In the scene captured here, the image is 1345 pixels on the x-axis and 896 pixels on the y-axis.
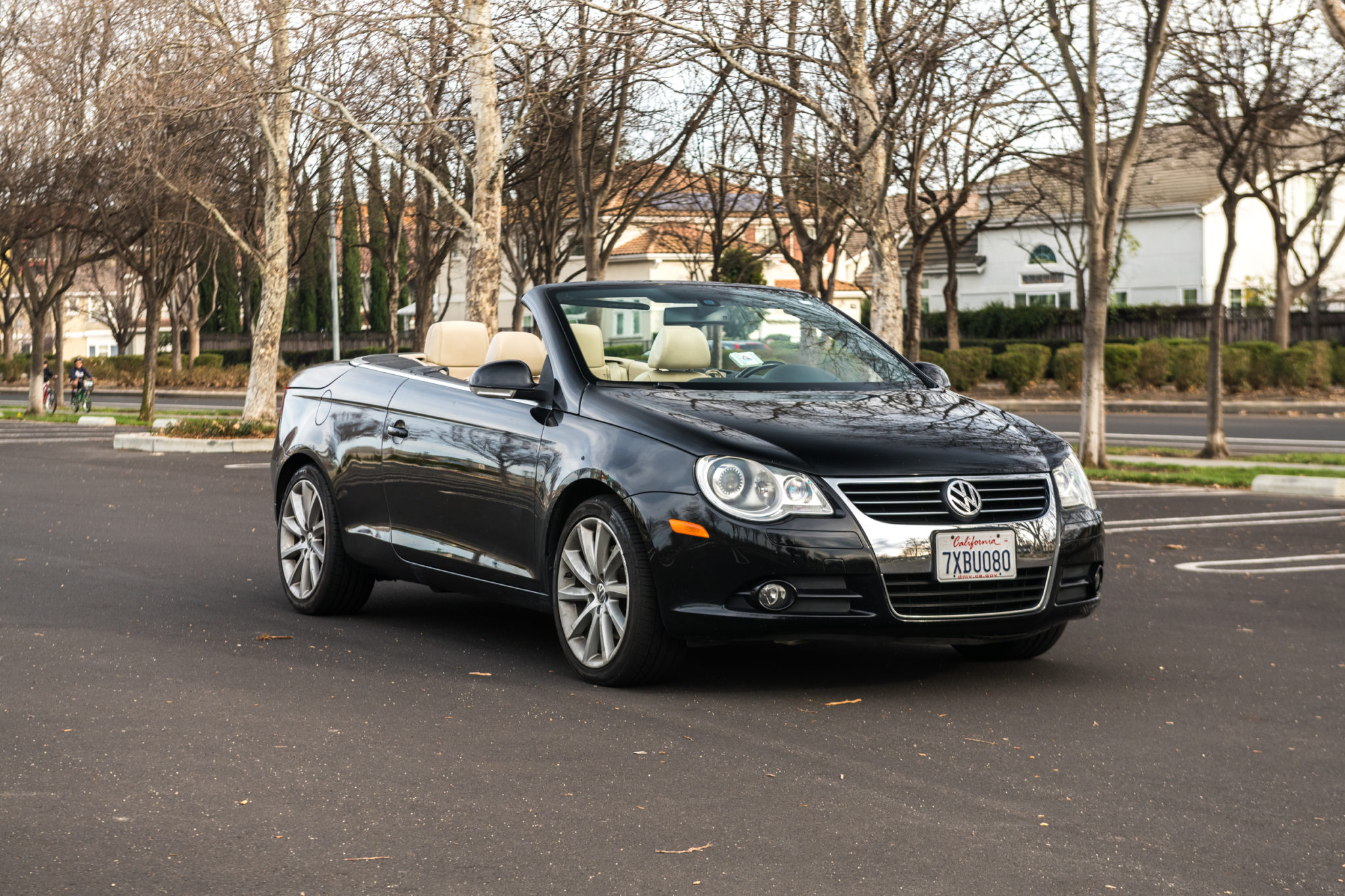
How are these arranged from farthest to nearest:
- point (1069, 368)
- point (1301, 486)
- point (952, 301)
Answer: point (952, 301) < point (1069, 368) < point (1301, 486)

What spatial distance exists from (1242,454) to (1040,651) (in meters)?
16.3

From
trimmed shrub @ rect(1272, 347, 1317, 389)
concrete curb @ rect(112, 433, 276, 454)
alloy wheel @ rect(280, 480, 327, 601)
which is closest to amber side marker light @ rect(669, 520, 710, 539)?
alloy wheel @ rect(280, 480, 327, 601)

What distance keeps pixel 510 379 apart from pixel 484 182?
1492 centimetres

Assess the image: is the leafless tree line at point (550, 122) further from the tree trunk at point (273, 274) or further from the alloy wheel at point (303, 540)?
the alloy wheel at point (303, 540)

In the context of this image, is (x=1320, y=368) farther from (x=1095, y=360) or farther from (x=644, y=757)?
(x=644, y=757)

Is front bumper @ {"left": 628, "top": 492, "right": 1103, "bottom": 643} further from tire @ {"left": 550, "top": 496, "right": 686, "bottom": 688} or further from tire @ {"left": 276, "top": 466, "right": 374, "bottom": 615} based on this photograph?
tire @ {"left": 276, "top": 466, "right": 374, "bottom": 615}

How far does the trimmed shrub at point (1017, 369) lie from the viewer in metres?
37.8

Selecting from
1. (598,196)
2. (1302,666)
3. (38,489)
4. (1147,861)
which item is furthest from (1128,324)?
(1147,861)

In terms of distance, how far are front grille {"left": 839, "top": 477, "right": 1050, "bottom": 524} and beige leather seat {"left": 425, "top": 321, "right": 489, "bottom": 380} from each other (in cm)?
287

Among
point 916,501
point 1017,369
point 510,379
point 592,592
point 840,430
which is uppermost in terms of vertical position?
point 1017,369

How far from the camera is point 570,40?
20.0 metres

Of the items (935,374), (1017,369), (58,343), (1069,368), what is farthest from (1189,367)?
(935,374)

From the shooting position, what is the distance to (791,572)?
5.66m

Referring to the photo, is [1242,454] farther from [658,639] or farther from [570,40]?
[658,639]
